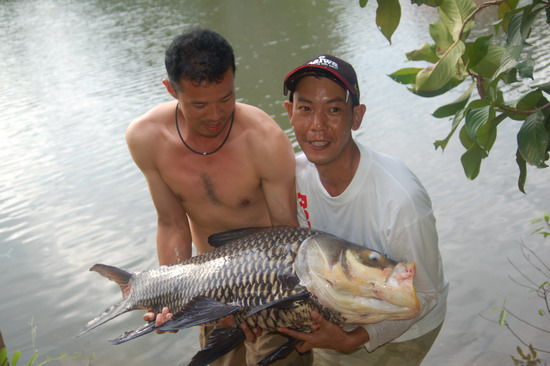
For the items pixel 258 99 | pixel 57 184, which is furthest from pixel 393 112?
pixel 57 184

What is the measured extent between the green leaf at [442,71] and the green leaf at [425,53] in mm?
187

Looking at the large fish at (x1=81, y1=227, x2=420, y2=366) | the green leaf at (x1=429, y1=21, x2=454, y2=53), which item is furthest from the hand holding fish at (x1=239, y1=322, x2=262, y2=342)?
the green leaf at (x1=429, y1=21, x2=454, y2=53)

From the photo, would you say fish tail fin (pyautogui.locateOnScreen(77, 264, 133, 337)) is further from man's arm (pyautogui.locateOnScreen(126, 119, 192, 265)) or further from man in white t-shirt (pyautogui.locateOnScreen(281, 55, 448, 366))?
man in white t-shirt (pyautogui.locateOnScreen(281, 55, 448, 366))

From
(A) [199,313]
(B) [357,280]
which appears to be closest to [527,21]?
(B) [357,280]

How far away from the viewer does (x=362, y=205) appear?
256 cm

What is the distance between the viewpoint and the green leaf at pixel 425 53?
246 cm

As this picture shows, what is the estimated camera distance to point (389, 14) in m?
2.25

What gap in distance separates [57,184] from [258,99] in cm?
374

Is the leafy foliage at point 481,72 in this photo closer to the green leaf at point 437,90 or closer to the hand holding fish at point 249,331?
the green leaf at point 437,90

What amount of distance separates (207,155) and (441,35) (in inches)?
59.6

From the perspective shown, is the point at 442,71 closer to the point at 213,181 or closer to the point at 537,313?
the point at 213,181

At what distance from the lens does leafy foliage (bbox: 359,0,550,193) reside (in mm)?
2092

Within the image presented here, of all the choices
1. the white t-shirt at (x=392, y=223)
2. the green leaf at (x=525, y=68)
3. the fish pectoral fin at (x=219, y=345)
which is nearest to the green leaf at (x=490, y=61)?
the green leaf at (x=525, y=68)

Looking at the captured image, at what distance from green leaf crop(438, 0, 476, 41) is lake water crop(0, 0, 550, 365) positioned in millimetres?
2415
